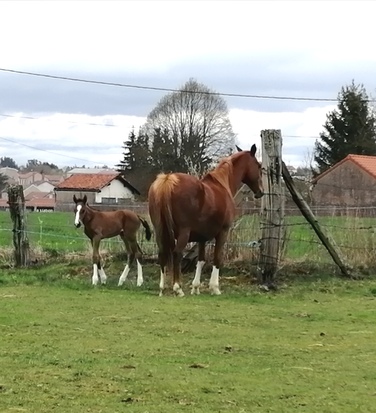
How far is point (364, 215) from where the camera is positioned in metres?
15.0

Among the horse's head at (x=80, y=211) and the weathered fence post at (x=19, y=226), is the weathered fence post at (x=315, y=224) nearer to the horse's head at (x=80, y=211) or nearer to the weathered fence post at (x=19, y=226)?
the horse's head at (x=80, y=211)

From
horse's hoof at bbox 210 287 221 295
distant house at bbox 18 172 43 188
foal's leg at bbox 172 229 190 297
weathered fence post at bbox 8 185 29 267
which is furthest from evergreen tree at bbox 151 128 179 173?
distant house at bbox 18 172 43 188

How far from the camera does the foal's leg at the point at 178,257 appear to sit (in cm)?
1065

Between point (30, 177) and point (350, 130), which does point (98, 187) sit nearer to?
point (350, 130)

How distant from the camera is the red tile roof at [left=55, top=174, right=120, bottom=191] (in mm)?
Result: 62250

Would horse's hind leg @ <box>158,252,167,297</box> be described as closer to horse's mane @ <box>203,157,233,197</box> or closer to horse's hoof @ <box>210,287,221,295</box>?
horse's hoof @ <box>210,287,221,295</box>

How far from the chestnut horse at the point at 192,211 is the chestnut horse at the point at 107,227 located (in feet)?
5.96

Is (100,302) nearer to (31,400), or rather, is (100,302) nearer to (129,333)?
(129,333)

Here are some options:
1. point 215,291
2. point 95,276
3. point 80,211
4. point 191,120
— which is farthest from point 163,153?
point 215,291

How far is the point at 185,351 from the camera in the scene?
659cm

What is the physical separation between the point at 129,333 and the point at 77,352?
1.10m

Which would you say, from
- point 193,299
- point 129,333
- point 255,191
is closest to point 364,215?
point 255,191

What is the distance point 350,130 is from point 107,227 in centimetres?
3666

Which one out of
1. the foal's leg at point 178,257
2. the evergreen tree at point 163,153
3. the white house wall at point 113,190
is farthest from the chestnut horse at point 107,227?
the white house wall at point 113,190
